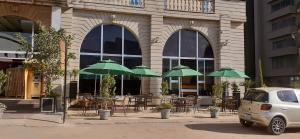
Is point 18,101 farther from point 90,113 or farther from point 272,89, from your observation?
point 272,89

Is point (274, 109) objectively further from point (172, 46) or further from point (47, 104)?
point (172, 46)

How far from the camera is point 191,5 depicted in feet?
74.7

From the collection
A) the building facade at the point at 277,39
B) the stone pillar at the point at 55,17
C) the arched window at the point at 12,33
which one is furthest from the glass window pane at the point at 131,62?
the building facade at the point at 277,39

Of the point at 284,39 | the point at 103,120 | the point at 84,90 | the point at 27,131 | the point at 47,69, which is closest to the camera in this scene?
the point at 27,131

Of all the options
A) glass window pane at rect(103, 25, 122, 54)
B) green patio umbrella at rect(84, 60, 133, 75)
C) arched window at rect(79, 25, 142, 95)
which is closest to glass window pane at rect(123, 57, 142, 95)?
arched window at rect(79, 25, 142, 95)

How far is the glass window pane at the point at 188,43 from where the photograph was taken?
74.4 feet

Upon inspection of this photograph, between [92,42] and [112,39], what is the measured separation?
1143 mm

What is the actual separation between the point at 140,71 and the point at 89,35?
13.2 ft

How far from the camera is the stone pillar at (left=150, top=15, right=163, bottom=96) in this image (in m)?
21.4

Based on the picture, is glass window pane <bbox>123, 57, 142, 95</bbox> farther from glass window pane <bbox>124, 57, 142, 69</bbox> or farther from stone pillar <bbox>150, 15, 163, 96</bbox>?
stone pillar <bbox>150, 15, 163, 96</bbox>

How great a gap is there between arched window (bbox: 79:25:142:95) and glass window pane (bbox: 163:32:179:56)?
68.6 inches

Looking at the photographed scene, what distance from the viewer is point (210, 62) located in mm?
23297

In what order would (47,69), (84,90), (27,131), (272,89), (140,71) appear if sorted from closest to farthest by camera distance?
1. (27,131)
2. (272,89)
3. (47,69)
4. (140,71)
5. (84,90)

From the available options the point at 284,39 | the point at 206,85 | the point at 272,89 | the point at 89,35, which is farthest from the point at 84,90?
the point at 284,39
